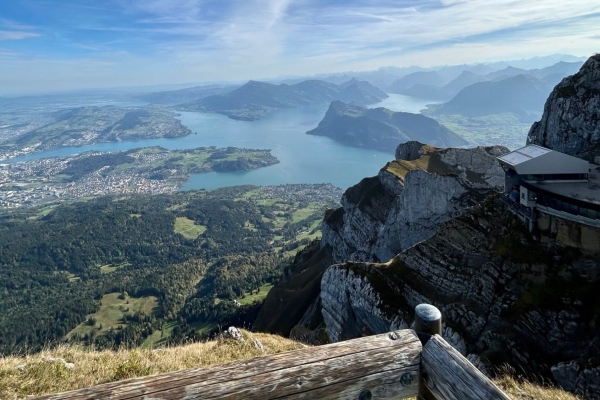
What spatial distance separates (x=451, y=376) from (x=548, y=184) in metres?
28.0

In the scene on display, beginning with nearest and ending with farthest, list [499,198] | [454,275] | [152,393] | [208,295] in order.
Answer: [152,393], [454,275], [499,198], [208,295]

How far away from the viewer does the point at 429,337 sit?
3754mm

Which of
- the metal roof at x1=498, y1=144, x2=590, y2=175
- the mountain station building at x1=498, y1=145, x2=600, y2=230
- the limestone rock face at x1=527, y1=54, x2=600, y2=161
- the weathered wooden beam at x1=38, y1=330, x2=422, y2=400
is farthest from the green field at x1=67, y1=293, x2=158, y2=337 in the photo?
the weathered wooden beam at x1=38, y1=330, x2=422, y2=400

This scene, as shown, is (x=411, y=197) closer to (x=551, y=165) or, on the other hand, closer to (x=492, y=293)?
(x=551, y=165)

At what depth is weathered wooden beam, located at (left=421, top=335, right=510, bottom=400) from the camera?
10.4 feet

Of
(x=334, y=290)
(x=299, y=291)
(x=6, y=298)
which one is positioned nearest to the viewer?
(x=334, y=290)

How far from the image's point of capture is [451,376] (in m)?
3.33

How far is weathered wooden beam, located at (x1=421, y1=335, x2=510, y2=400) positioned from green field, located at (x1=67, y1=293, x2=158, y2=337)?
13562 centimetres

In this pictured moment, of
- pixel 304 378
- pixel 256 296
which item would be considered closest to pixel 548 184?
pixel 304 378

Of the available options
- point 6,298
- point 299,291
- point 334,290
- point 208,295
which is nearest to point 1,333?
point 6,298

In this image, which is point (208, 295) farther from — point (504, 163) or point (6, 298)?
point (504, 163)

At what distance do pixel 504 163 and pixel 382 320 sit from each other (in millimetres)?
15660

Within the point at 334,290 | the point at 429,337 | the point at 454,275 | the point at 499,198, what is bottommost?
the point at 334,290

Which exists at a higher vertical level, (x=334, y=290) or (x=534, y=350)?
(x=534, y=350)
